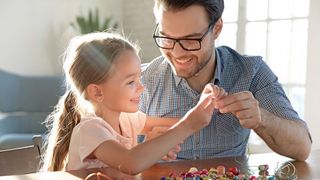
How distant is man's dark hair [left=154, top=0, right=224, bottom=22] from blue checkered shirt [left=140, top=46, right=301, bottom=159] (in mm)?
164

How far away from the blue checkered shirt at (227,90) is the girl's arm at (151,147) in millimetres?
428

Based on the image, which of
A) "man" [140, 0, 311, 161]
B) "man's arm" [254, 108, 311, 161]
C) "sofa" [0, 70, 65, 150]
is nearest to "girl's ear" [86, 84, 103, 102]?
"man" [140, 0, 311, 161]

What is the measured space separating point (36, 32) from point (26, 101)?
719mm

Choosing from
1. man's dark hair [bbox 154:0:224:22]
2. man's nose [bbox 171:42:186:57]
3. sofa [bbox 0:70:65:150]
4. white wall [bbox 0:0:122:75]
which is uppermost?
man's dark hair [bbox 154:0:224:22]

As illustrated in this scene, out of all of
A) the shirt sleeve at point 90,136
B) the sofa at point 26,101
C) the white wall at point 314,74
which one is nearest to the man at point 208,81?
the shirt sleeve at point 90,136

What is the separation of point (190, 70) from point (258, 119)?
0.36 meters

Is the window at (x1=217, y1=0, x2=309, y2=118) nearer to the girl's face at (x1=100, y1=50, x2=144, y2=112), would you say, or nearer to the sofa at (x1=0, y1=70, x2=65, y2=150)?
the sofa at (x1=0, y1=70, x2=65, y2=150)

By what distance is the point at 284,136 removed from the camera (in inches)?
55.4

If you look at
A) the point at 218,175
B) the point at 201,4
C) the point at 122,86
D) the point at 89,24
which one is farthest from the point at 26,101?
the point at 218,175

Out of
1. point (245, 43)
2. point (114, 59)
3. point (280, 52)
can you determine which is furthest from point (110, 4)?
point (114, 59)

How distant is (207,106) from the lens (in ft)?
3.94

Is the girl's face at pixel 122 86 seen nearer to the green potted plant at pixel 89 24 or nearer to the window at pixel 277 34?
the window at pixel 277 34

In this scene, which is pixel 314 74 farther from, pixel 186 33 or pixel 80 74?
pixel 80 74

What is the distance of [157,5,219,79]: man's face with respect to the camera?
1.52 metres
